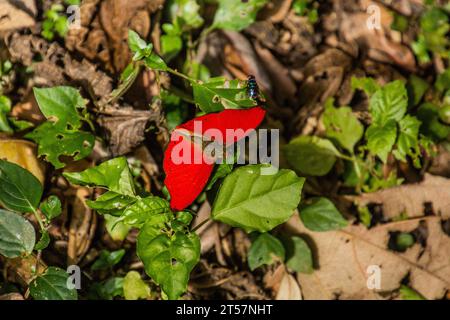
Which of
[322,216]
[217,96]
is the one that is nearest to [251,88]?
[217,96]

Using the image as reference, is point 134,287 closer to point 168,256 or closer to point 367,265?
point 168,256

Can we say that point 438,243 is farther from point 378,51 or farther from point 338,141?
point 378,51

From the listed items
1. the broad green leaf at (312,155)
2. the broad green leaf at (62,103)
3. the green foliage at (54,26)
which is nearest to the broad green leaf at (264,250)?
the broad green leaf at (312,155)

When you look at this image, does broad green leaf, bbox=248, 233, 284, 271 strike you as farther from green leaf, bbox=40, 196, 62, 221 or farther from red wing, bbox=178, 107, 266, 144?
green leaf, bbox=40, 196, 62, 221

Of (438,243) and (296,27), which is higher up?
(296,27)

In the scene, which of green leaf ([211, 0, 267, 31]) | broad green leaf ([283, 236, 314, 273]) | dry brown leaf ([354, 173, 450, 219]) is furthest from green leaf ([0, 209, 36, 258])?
dry brown leaf ([354, 173, 450, 219])

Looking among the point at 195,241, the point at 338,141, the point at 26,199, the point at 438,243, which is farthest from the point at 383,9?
the point at 26,199
